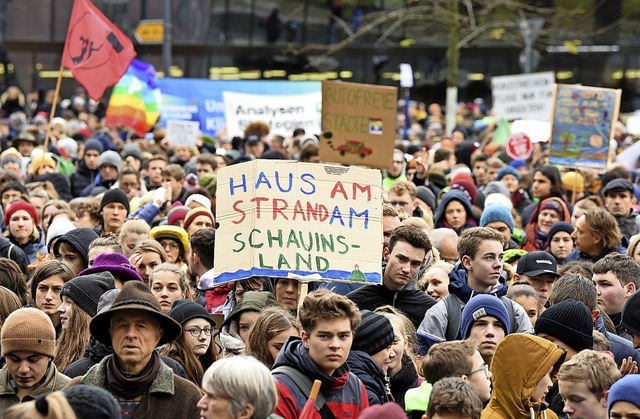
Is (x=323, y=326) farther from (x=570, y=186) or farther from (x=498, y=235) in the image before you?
(x=570, y=186)

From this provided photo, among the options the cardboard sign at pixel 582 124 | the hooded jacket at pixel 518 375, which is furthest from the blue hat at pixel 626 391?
the cardboard sign at pixel 582 124

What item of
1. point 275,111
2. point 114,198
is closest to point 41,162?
point 114,198

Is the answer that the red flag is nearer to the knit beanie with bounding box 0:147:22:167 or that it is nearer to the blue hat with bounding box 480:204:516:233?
the knit beanie with bounding box 0:147:22:167

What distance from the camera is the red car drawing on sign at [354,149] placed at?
521 inches

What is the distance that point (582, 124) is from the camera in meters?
16.6

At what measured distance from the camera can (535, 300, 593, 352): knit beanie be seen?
7539mm

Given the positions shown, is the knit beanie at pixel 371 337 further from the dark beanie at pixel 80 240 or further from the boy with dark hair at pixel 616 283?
the dark beanie at pixel 80 240

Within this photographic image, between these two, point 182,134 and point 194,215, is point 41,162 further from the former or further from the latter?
point 194,215

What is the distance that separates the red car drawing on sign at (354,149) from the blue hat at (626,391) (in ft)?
23.3

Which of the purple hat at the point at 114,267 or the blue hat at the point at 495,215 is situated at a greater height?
the purple hat at the point at 114,267

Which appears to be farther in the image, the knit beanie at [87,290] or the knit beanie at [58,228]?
the knit beanie at [58,228]

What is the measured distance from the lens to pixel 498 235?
9.00 m

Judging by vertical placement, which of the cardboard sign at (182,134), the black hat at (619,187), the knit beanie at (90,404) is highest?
the knit beanie at (90,404)

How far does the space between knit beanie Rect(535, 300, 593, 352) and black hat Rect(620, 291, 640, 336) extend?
0.63m
